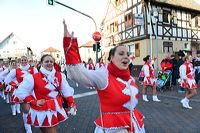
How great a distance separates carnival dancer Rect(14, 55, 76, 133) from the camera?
13.4 ft

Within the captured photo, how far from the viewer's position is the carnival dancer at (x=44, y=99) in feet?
13.4

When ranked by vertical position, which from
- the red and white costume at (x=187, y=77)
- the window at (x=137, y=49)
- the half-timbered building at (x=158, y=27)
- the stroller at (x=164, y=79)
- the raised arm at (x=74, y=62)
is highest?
the half-timbered building at (x=158, y=27)

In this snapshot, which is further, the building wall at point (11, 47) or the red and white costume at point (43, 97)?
the building wall at point (11, 47)

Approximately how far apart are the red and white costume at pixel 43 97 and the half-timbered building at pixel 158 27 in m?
18.7

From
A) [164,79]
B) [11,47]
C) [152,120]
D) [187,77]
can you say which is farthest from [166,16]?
[11,47]

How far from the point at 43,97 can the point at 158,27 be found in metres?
21.5

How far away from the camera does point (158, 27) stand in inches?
958

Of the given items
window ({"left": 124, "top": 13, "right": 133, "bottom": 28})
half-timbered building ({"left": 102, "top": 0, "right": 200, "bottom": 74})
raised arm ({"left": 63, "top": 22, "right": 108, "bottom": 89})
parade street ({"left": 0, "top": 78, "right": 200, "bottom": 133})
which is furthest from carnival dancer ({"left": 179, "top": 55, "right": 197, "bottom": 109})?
window ({"left": 124, "top": 13, "right": 133, "bottom": 28})

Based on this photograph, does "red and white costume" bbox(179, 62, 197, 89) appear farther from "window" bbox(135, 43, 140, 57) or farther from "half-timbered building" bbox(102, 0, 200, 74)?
"window" bbox(135, 43, 140, 57)

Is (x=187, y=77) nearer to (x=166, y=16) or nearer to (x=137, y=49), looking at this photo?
(x=137, y=49)

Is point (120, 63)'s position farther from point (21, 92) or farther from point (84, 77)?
point (21, 92)

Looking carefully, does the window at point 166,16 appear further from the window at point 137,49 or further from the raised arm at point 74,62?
the raised arm at point 74,62

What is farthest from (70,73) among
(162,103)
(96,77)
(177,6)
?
(177,6)

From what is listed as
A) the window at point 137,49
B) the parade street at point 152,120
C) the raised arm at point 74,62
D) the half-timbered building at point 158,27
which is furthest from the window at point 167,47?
the raised arm at point 74,62
